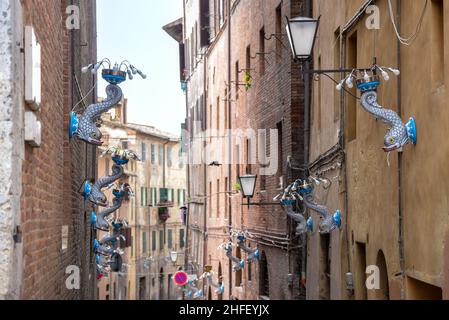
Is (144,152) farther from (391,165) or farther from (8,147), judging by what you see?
(8,147)

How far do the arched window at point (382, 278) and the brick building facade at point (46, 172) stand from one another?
399 centimetres

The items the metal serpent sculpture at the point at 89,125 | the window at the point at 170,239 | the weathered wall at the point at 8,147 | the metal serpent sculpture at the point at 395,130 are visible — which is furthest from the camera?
the window at the point at 170,239

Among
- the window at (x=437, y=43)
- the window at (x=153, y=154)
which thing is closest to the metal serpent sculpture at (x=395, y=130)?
the window at (x=437, y=43)

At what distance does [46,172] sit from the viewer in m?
10.7

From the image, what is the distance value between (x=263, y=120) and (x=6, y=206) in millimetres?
19240

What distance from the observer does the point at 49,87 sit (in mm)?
11383

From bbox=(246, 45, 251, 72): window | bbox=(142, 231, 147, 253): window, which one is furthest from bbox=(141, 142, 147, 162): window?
bbox=(246, 45, 251, 72): window

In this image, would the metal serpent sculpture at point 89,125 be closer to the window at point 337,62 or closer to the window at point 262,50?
the window at point 337,62

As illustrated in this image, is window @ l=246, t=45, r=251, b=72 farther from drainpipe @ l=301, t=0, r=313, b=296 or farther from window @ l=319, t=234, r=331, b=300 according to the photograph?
window @ l=319, t=234, r=331, b=300

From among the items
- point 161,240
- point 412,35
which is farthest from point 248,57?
point 161,240

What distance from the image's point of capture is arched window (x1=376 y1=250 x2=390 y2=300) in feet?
45.8

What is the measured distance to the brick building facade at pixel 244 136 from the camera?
75.1 feet
